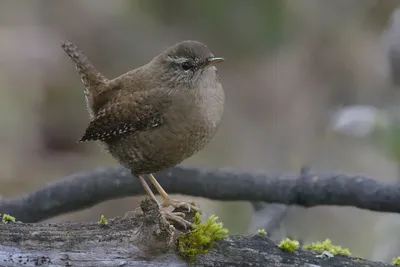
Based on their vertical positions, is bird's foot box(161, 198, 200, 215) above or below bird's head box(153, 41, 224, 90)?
below

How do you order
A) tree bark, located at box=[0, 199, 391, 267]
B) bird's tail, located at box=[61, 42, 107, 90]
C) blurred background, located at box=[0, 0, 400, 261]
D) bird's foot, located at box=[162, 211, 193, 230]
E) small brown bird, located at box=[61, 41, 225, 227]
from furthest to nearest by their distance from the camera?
blurred background, located at box=[0, 0, 400, 261]
bird's tail, located at box=[61, 42, 107, 90]
small brown bird, located at box=[61, 41, 225, 227]
bird's foot, located at box=[162, 211, 193, 230]
tree bark, located at box=[0, 199, 391, 267]

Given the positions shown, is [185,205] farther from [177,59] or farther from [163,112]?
[177,59]

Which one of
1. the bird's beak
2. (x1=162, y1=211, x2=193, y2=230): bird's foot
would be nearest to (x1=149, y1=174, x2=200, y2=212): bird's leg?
(x1=162, y1=211, x2=193, y2=230): bird's foot

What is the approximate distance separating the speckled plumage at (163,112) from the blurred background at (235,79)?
6.83 ft

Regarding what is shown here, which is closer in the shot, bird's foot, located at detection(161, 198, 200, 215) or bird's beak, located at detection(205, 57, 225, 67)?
bird's foot, located at detection(161, 198, 200, 215)

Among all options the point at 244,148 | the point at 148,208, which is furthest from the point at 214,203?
the point at 148,208

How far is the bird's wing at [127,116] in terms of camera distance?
2996mm

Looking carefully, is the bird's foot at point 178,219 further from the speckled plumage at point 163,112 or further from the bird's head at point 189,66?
the bird's head at point 189,66

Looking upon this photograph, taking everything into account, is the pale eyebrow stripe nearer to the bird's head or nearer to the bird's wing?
the bird's head

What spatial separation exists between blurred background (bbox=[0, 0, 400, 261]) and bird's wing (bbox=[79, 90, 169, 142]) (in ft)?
6.75

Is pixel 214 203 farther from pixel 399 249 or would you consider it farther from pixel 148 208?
pixel 148 208

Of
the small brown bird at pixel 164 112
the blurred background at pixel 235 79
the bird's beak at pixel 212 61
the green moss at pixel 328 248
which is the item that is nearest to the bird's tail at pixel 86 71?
the small brown bird at pixel 164 112

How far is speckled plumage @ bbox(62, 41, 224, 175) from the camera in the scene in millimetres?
2924

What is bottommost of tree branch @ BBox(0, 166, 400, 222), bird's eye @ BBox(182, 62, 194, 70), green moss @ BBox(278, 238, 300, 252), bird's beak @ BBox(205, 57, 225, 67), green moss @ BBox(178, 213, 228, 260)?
green moss @ BBox(178, 213, 228, 260)
